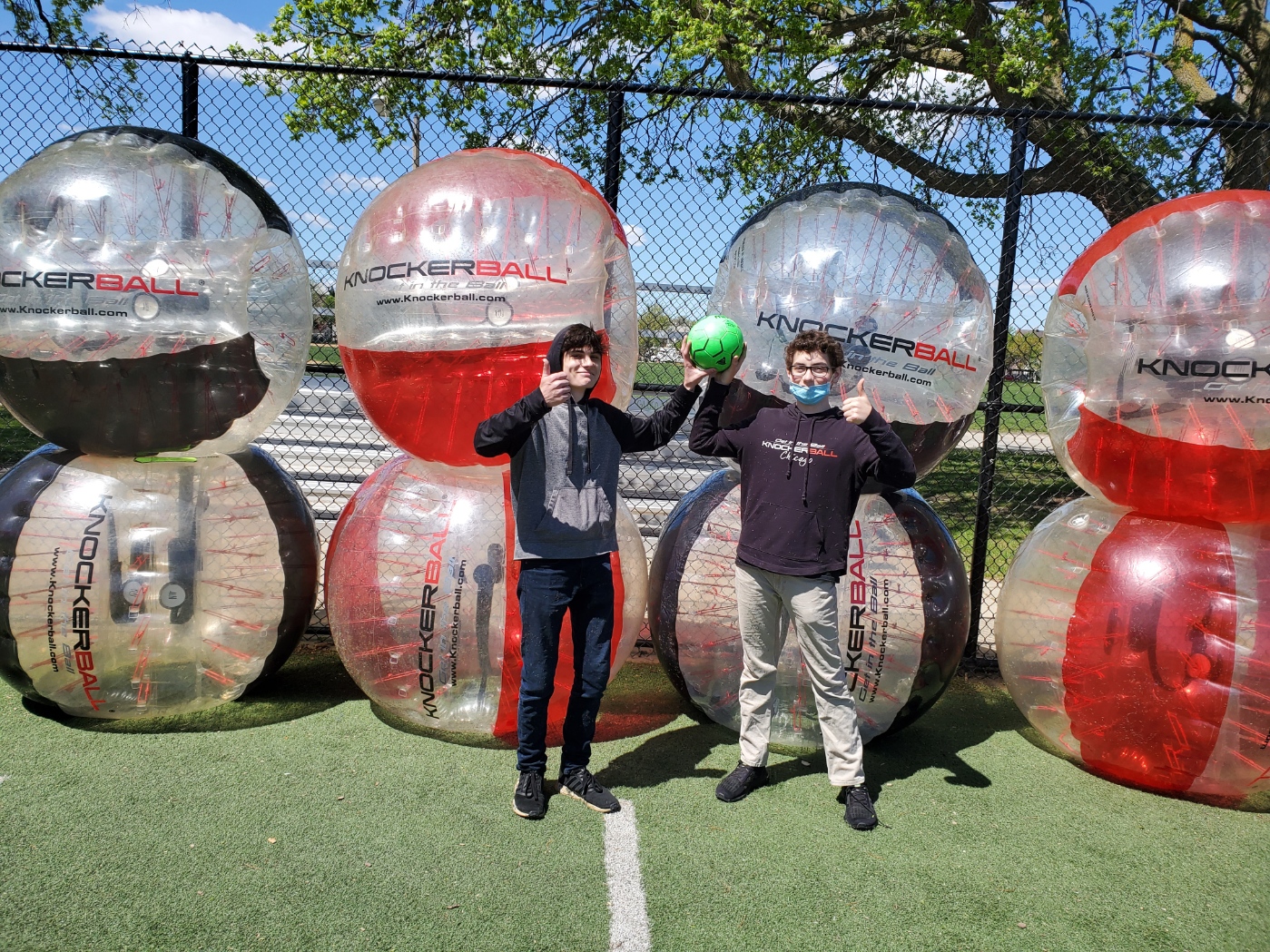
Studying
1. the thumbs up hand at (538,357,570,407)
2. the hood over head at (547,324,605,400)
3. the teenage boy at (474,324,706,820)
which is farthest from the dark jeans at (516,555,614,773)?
Result: the hood over head at (547,324,605,400)

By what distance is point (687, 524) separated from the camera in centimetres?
400

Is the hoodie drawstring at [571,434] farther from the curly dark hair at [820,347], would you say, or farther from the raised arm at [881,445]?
the raised arm at [881,445]

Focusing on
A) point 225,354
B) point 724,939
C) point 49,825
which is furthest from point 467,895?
point 225,354

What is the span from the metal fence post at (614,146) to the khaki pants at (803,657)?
2.19 metres

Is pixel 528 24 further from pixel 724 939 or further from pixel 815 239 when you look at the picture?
pixel 724 939

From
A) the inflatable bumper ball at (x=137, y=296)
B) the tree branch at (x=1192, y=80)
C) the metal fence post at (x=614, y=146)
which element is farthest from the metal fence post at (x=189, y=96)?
the tree branch at (x=1192, y=80)

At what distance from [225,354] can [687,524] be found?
2069 mm

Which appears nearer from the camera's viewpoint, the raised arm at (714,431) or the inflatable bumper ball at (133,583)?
the raised arm at (714,431)

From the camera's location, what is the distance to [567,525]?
3.23 m

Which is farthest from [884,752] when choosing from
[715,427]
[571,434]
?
[571,434]

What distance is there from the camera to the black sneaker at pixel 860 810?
3294mm

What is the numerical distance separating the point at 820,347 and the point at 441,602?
1.78 metres

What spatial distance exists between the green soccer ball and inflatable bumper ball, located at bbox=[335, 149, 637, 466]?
1.41 feet

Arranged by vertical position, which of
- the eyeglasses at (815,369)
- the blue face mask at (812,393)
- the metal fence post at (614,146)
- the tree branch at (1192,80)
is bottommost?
the blue face mask at (812,393)
